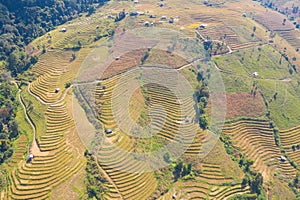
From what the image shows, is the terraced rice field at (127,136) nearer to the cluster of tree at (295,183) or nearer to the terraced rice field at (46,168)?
the terraced rice field at (46,168)

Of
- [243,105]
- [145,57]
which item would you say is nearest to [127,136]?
[145,57]

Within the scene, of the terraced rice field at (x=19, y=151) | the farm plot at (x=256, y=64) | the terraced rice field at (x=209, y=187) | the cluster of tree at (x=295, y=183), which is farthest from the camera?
the farm plot at (x=256, y=64)

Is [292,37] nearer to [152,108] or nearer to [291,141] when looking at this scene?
[291,141]

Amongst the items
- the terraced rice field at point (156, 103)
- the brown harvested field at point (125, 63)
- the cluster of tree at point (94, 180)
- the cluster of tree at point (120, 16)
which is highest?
the cluster of tree at point (120, 16)

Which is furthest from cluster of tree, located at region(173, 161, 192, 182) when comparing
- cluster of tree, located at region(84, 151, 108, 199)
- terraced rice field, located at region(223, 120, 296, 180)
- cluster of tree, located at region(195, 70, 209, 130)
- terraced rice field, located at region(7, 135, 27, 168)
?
terraced rice field, located at region(7, 135, 27, 168)

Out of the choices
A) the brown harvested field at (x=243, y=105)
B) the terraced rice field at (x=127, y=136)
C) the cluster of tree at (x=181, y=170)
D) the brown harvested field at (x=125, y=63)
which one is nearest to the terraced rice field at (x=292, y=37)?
the brown harvested field at (x=243, y=105)

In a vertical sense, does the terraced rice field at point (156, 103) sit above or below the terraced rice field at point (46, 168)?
above

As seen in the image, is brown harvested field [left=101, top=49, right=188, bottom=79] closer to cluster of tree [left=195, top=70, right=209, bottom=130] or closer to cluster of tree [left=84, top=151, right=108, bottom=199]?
cluster of tree [left=195, top=70, right=209, bottom=130]
